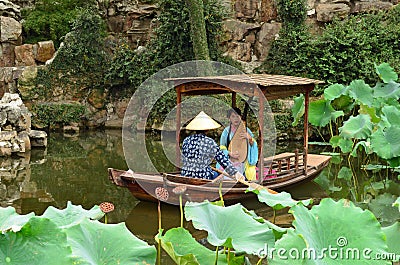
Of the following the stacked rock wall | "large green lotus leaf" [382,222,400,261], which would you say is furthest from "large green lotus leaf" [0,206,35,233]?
the stacked rock wall

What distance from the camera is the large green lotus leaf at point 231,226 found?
1.97 m

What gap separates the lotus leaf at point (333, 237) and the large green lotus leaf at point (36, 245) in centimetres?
70

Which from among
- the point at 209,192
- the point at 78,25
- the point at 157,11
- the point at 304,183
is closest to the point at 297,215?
the point at 209,192

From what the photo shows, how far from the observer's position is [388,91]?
385 inches

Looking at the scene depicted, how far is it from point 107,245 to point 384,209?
5.28 metres

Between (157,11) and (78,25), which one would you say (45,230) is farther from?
(157,11)

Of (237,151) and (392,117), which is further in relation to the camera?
(392,117)

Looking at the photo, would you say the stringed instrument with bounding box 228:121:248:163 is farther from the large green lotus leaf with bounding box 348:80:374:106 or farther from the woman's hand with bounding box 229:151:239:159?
the large green lotus leaf with bounding box 348:80:374:106

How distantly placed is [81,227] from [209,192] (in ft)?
14.0

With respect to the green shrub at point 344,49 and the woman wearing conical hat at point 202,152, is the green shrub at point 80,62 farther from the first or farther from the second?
the woman wearing conical hat at point 202,152

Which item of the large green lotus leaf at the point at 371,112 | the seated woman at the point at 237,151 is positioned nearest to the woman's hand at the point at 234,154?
the seated woman at the point at 237,151

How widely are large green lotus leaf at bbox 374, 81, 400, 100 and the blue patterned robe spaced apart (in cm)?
476

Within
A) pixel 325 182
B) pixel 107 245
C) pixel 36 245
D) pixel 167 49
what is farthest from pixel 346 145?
pixel 167 49

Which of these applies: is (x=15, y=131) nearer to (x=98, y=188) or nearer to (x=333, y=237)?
(x=98, y=188)
